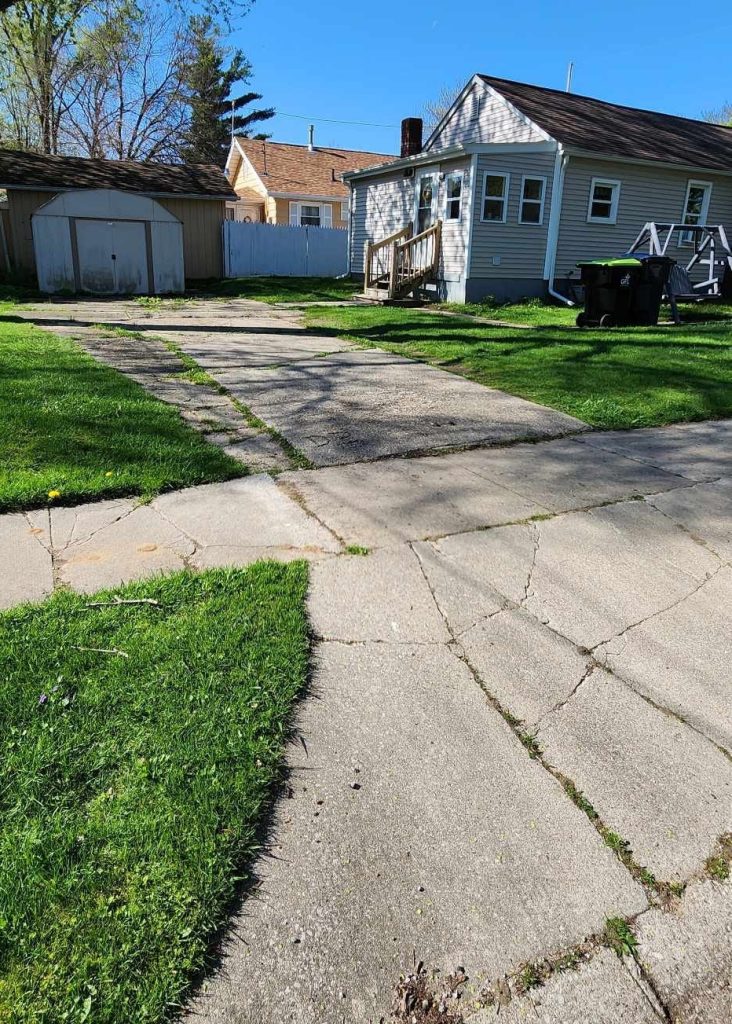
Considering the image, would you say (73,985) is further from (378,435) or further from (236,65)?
(236,65)

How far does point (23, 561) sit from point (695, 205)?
19557 millimetres

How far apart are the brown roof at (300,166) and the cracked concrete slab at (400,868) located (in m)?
29.3

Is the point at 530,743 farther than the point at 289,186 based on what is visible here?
No

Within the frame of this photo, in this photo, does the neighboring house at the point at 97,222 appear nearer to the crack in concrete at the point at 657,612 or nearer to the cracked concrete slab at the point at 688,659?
the crack in concrete at the point at 657,612

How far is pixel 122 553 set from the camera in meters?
3.31

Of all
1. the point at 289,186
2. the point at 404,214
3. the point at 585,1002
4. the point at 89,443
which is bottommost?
the point at 585,1002

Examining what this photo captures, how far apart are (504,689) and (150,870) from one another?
4.30 ft

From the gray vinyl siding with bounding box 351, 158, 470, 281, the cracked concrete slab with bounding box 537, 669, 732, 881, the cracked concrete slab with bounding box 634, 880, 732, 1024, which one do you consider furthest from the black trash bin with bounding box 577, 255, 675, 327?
the cracked concrete slab with bounding box 634, 880, 732, 1024

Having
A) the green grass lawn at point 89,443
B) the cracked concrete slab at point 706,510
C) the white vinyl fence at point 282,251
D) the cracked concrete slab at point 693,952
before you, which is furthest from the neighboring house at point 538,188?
the cracked concrete slab at point 693,952

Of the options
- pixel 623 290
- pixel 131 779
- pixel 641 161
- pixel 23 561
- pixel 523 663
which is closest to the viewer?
pixel 131 779

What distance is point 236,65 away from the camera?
4206 centimetres

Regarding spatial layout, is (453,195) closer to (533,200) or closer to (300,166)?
(533,200)

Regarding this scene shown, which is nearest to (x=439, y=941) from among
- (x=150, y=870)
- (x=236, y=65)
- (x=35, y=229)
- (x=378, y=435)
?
(x=150, y=870)

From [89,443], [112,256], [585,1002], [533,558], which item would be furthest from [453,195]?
[585,1002]
